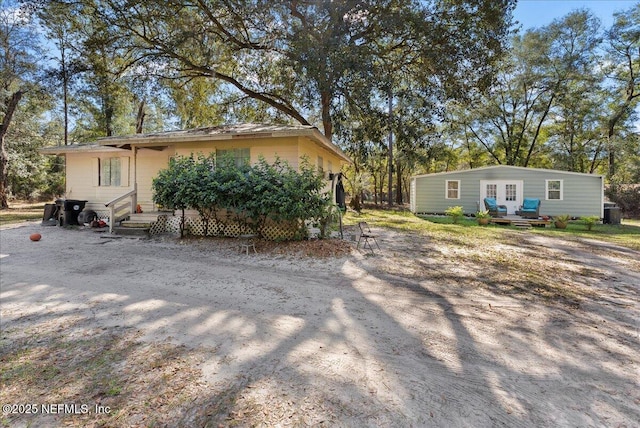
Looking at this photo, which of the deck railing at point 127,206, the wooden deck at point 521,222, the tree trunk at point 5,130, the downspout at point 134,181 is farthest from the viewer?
the tree trunk at point 5,130

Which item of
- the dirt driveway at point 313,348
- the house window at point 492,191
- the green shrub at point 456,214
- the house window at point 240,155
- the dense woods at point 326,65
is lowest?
the dirt driveway at point 313,348

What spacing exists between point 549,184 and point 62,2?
2165 cm

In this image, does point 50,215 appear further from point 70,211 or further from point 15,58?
point 15,58

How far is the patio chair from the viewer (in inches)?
599

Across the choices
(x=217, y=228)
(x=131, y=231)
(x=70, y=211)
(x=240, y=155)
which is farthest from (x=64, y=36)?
(x=217, y=228)

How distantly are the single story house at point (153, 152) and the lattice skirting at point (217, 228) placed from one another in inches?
58.8

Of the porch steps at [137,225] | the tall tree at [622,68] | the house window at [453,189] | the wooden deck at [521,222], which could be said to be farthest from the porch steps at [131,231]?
the tall tree at [622,68]

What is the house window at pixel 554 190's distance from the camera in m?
15.8

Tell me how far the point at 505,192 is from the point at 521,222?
2972 millimetres

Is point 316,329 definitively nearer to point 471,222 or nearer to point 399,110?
point 399,110

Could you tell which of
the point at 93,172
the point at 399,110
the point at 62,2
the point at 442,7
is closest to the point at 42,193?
the point at 93,172

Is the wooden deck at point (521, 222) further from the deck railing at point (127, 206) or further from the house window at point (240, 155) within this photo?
the deck railing at point (127, 206)

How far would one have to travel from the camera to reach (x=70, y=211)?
10930mm

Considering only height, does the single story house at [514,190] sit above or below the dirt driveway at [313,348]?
above
